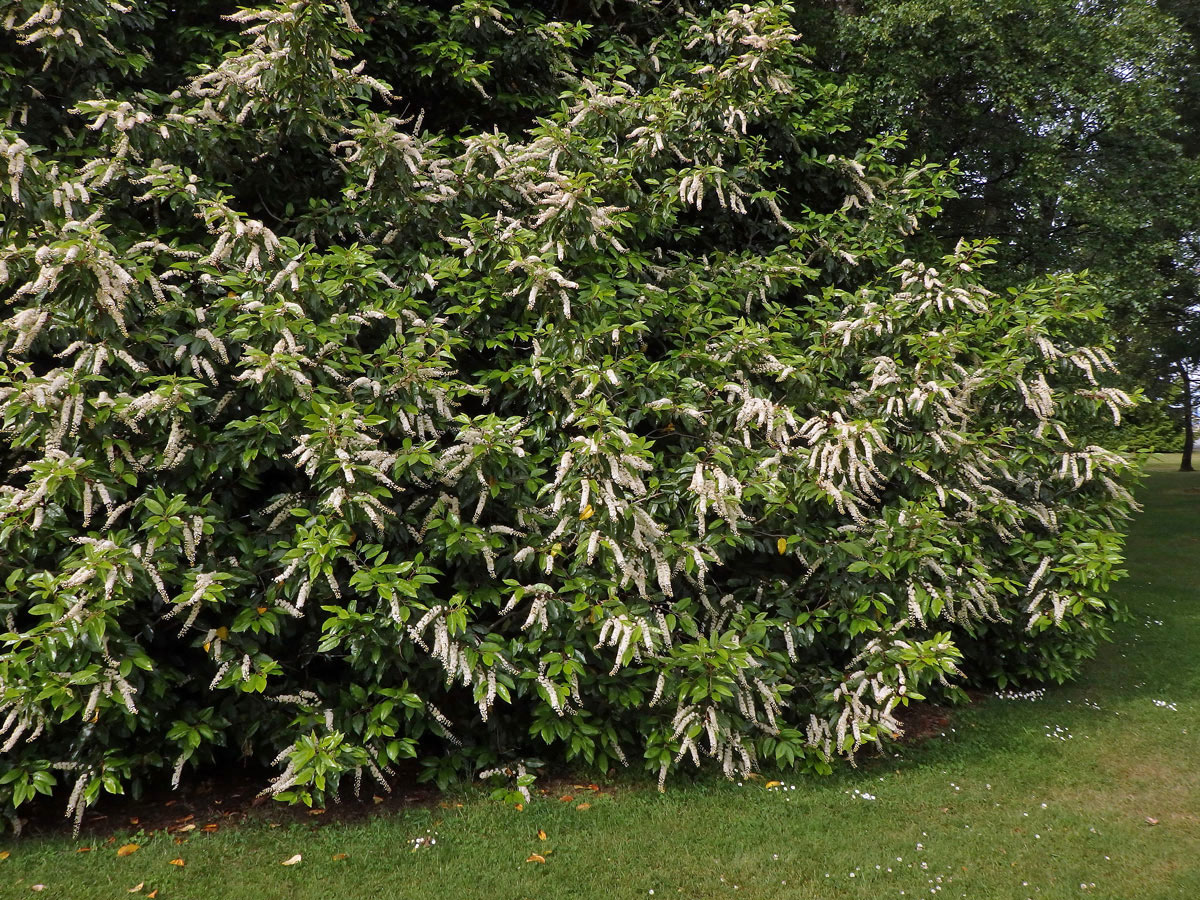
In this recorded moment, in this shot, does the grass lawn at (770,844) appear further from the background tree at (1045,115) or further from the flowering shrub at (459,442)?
the background tree at (1045,115)

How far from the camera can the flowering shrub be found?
13.8ft

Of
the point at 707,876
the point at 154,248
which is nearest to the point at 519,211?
the point at 154,248

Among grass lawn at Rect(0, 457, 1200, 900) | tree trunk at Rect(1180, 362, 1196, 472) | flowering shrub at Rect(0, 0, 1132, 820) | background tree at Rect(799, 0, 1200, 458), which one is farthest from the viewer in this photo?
tree trunk at Rect(1180, 362, 1196, 472)

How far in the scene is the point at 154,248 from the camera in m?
4.76

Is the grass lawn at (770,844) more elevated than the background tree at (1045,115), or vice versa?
the background tree at (1045,115)

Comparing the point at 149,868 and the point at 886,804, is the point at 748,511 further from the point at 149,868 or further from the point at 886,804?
the point at 149,868

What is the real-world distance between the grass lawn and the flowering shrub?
0.34 metres

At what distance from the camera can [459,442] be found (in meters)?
4.96

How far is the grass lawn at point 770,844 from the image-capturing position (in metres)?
3.93

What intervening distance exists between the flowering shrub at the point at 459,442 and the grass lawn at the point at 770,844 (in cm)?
34

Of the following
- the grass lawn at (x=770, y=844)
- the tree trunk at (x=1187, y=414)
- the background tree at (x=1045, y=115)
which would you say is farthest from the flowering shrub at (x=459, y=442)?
the tree trunk at (x=1187, y=414)

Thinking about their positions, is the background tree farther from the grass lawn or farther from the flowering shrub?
the grass lawn

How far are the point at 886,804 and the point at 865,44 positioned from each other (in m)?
7.08

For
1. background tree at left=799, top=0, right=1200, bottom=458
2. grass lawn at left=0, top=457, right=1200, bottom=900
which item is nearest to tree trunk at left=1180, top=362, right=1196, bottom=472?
background tree at left=799, top=0, right=1200, bottom=458
